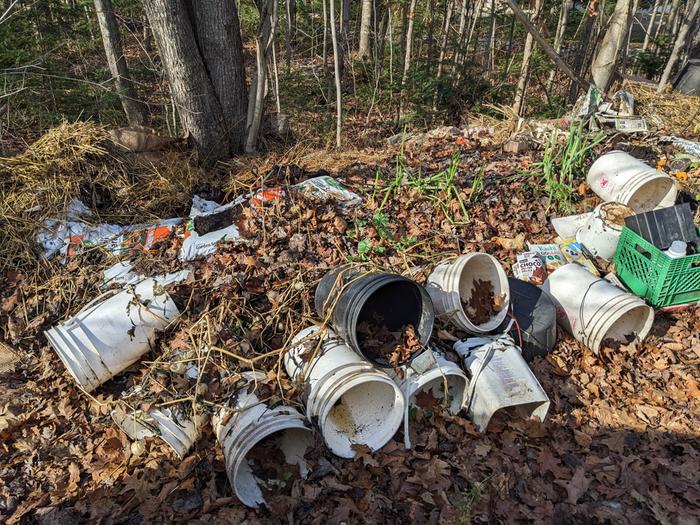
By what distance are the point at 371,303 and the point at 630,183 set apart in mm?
2824

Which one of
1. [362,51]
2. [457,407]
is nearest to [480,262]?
[457,407]

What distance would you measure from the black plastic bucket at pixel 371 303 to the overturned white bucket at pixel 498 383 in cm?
40

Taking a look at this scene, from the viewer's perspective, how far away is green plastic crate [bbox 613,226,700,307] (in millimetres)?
3490

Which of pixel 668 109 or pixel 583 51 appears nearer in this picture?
pixel 668 109

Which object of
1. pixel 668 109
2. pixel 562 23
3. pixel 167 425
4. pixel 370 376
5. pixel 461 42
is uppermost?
pixel 562 23

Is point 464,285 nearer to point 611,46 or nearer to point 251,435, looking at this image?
point 251,435

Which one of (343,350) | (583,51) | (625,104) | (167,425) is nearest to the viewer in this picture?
(167,425)

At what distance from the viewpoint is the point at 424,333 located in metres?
3.13

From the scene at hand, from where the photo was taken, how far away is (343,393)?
280cm

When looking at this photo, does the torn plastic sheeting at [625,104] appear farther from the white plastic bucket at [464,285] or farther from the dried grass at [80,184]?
the dried grass at [80,184]

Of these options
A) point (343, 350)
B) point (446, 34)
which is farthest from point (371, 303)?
point (446, 34)

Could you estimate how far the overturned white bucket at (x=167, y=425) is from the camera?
2.86m

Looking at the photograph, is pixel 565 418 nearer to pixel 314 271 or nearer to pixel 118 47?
pixel 314 271

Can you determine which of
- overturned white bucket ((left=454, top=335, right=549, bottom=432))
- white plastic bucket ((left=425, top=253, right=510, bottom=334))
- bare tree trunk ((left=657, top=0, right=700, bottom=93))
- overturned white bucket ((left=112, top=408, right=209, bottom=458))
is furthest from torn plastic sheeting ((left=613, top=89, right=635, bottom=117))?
overturned white bucket ((left=112, top=408, right=209, bottom=458))
